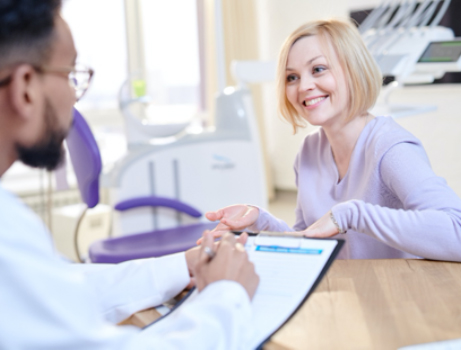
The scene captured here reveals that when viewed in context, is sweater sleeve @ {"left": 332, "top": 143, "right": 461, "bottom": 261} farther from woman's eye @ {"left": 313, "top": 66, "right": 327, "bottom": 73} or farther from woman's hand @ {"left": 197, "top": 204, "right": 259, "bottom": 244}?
woman's eye @ {"left": 313, "top": 66, "right": 327, "bottom": 73}

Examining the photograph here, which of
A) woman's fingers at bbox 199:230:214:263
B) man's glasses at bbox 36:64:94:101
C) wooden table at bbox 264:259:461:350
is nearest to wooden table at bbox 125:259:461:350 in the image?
wooden table at bbox 264:259:461:350

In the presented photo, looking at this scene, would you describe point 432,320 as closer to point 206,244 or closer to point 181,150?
point 206,244

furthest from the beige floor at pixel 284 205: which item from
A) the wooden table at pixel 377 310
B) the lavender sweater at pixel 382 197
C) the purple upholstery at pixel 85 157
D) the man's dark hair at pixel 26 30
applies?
the man's dark hair at pixel 26 30

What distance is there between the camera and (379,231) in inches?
44.3

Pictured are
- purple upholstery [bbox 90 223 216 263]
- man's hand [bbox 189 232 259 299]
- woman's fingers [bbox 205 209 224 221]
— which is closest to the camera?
man's hand [bbox 189 232 259 299]

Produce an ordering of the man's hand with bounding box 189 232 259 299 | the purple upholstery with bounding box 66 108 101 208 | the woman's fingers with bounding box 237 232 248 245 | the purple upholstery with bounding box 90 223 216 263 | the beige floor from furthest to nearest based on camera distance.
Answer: the beige floor → the purple upholstery with bounding box 90 223 216 263 → the purple upholstery with bounding box 66 108 101 208 → the woman's fingers with bounding box 237 232 248 245 → the man's hand with bounding box 189 232 259 299

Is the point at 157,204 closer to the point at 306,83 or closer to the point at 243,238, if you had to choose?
the point at 306,83

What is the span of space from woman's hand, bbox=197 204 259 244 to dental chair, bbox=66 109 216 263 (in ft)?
2.41

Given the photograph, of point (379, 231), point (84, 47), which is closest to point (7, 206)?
point (379, 231)

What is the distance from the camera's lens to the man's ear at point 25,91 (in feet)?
2.16

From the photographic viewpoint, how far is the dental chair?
6.02 feet

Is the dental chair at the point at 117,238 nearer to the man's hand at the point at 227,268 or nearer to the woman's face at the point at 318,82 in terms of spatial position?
the woman's face at the point at 318,82

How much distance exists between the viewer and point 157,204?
2.40 meters

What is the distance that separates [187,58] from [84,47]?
0.93 meters
